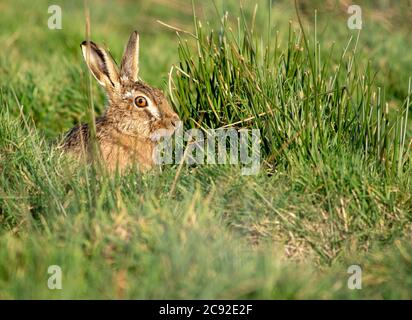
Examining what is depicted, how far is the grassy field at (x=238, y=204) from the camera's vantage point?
3.62 m

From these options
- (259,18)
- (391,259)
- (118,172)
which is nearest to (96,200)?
(118,172)

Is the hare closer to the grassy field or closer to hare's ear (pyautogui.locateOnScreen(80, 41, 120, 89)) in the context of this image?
hare's ear (pyautogui.locateOnScreen(80, 41, 120, 89))

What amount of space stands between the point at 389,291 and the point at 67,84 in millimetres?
3953

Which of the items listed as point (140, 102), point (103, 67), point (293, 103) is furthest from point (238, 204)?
point (103, 67)

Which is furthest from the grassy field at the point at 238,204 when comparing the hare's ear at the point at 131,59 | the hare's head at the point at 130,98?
the hare's ear at the point at 131,59

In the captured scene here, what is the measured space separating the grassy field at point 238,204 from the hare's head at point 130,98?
0.14 m

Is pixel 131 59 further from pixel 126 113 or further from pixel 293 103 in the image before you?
pixel 293 103

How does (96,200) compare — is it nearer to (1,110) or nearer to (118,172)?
(118,172)

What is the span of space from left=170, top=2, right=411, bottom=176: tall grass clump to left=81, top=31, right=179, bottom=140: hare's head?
0.26 m

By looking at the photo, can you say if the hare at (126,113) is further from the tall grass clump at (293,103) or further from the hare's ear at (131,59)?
the tall grass clump at (293,103)

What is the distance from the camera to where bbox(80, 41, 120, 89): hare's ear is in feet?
19.0

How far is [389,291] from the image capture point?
379 cm

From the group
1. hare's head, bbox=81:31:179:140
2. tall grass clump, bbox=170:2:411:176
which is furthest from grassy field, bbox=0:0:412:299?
hare's head, bbox=81:31:179:140

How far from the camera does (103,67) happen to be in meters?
5.91
